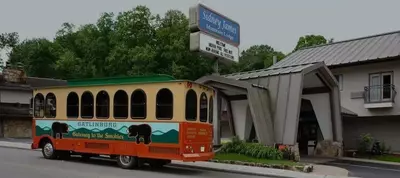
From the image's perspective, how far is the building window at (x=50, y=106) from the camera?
679 inches

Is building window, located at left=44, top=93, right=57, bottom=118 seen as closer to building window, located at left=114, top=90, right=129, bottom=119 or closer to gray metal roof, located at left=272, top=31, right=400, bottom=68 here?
building window, located at left=114, top=90, right=129, bottom=119

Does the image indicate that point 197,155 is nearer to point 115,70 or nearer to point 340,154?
point 340,154

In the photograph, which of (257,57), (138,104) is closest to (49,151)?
(138,104)

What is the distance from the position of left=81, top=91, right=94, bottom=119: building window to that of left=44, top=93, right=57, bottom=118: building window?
61.3 inches

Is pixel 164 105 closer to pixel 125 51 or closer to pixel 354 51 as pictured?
pixel 354 51

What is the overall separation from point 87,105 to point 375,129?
19925 millimetres

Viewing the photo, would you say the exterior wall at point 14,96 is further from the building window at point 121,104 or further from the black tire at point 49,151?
the building window at point 121,104

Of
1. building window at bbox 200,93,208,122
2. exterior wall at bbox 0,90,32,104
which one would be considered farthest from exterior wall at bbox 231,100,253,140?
exterior wall at bbox 0,90,32,104

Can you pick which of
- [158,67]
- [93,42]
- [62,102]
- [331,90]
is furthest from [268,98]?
[93,42]

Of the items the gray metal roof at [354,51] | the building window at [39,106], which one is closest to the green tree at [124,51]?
the gray metal roof at [354,51]

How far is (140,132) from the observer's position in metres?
15.0

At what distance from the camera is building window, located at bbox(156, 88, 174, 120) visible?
1458 cm

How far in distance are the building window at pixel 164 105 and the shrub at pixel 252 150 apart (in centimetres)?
563

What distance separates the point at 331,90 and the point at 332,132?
8.03ft
